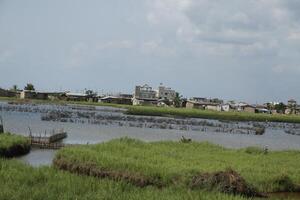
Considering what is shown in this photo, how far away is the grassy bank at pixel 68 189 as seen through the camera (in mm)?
14367

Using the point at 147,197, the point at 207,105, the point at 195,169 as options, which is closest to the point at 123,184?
the point at 147,197

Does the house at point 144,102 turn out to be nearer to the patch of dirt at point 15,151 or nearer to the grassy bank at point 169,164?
the patch of dirt at point 15,151

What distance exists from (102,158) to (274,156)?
13.5m

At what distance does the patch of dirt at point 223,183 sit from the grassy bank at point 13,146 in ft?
42.9

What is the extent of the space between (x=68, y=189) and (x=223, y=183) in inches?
247

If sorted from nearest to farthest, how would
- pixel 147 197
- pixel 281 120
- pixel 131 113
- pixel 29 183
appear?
pixel 147 197 < pixel 29 183 < pixel 131 113 < pixel 281 120

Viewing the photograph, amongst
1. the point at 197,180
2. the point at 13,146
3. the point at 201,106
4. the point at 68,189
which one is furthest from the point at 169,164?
the point at 201,106

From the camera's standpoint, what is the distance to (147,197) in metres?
15.0

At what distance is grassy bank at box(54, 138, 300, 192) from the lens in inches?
837

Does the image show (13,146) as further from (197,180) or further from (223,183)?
(223,183)

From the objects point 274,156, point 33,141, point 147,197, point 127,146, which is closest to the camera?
point 147,197

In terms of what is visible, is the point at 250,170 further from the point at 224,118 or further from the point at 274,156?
the point at 224,118

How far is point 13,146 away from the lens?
100 feet

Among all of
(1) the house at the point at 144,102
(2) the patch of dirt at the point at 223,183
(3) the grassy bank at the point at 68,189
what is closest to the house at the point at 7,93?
(1) the house at the point at 144,102
